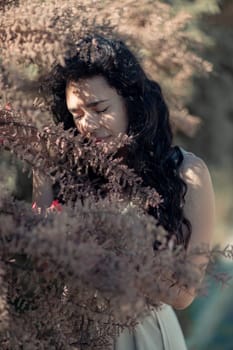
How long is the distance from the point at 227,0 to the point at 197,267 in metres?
3.32

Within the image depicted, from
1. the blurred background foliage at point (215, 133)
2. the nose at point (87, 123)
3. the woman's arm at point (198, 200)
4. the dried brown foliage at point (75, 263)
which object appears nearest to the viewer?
the dried brown foliage at point (75, 263)

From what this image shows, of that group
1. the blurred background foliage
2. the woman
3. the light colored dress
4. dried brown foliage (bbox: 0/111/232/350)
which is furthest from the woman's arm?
the blurred background foliage

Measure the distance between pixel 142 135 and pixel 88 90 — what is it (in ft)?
0.54

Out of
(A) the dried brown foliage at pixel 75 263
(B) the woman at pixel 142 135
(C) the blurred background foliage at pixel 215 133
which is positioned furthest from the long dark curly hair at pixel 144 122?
(C) the blurred background foliage at pixel 215 133

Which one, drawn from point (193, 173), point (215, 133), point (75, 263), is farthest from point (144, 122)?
point (215, 133)

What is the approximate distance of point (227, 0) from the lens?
3852 mm

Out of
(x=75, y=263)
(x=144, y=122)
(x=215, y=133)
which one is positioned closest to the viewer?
(x=75, y=263)

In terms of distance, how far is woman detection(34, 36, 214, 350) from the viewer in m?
1.23

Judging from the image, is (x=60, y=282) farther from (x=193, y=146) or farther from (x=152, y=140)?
(x=193, y=146)

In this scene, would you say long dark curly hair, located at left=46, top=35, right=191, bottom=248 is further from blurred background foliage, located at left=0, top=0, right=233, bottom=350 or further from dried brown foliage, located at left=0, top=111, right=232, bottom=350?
blurred background foliage, located at left=0, top=0, right=233, bottom=350

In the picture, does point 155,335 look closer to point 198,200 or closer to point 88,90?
point 198,200

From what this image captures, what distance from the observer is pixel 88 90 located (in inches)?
52.1

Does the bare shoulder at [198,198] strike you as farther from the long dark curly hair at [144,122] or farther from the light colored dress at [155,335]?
the light colored dress at [155,335]

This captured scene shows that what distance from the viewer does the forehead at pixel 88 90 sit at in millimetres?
1248
